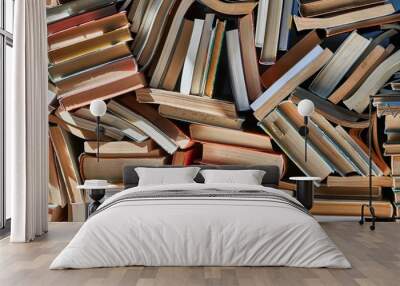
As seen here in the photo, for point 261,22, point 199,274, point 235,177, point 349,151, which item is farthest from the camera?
point 261,22

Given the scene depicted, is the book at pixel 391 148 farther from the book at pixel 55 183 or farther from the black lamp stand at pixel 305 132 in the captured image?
the book at pixel 55 183

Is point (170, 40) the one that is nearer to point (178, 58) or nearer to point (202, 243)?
point (178, 58)

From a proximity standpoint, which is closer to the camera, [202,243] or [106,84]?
[202,243]

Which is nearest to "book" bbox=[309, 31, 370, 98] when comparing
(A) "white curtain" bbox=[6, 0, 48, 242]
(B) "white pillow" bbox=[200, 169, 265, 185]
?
(B) "white pillow" bbox=[200, 169, 265, 185]

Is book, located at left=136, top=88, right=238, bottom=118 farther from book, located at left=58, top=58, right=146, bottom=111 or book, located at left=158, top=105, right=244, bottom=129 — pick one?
book, located at left=58, top=58, right=146, bottom=111

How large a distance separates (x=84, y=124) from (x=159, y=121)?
2.66 ft

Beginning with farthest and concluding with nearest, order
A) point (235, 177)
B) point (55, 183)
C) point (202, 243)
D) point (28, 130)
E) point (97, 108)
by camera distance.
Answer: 1. point (55, 183)
2. point (97, 108)
3. point (235, 177)
4. point (28, 130)
5. point (202, 243)

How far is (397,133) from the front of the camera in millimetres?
6219

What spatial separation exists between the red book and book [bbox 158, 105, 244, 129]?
3.85 ft

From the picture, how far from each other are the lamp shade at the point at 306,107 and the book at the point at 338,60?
13.2 inches

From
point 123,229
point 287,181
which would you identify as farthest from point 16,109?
point 287,181

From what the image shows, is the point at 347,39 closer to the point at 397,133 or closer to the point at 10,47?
the point at 397,133

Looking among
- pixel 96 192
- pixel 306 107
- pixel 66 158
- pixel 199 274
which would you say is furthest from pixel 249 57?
pixel 199 274

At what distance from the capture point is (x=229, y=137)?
6316 mm
